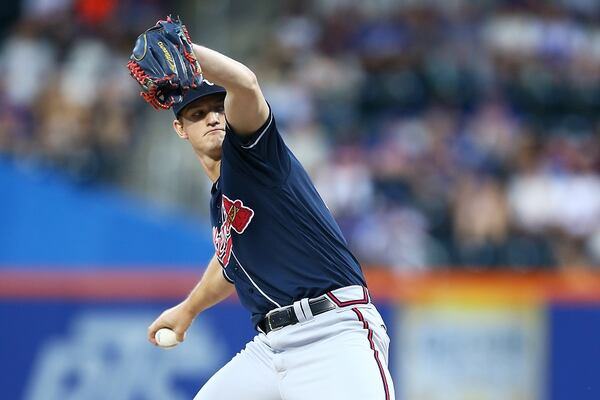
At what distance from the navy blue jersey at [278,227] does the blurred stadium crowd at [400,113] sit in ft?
21.5

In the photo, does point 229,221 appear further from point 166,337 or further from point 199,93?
point 166,337

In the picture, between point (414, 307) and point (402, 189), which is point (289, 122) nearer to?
point (402, 189)

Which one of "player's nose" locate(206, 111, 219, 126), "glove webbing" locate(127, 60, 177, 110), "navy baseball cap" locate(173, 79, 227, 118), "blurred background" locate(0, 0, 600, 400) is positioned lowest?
"blurred background" locate(0, 0, 600, 400)

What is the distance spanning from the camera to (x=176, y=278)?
7.97 meters

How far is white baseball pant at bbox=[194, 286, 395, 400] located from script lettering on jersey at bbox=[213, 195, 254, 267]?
36 centimetres

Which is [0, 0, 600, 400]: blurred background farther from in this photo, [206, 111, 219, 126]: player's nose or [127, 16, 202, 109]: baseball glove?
[127, 16, 202, 109]: baseball glove

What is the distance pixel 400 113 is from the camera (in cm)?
1288

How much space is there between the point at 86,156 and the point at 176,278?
3691 mm

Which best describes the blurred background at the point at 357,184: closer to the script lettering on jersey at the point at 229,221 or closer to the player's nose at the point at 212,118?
the script lettering on jersey at the point at 229,221

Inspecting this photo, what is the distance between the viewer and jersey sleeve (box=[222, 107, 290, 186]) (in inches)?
157

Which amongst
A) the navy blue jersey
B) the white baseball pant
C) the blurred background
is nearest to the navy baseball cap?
the navy blue jersey

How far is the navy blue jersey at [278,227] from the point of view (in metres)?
4.07

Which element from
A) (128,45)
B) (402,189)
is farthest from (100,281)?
(128,45)

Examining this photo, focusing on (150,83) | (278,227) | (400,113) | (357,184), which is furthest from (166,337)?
(400,113)
